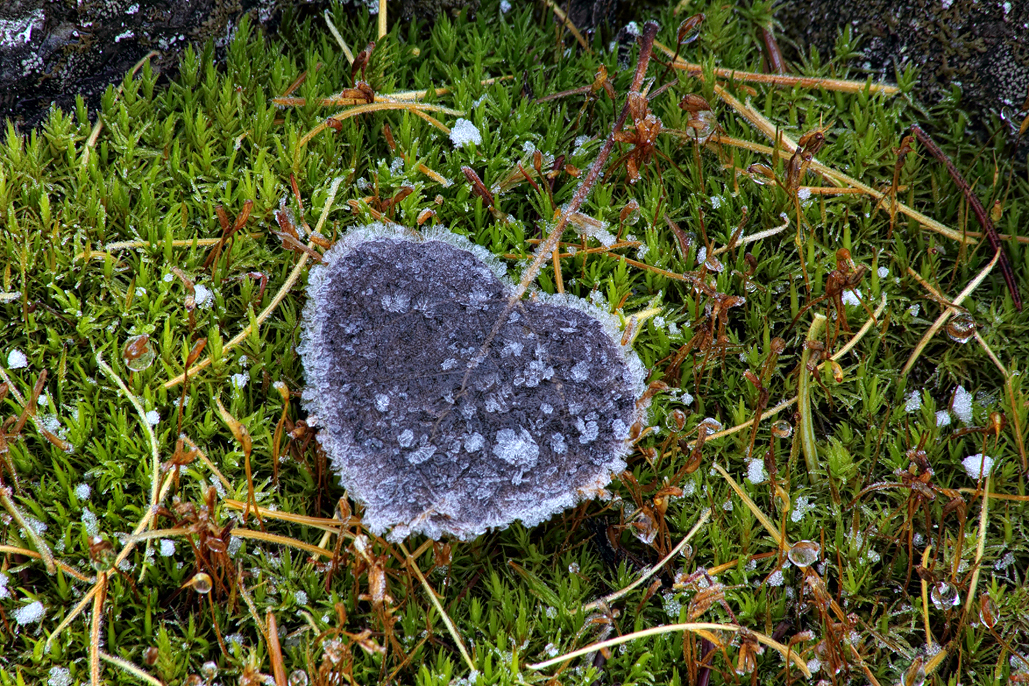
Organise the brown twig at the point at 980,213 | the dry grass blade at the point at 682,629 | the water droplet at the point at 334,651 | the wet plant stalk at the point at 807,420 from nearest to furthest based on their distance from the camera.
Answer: the water droplet at the point at 334,651 < the dry grass blade at the point at 682,629 < the wet plant stalk at the point at 807,420 < the brown twig at the point at 980,213

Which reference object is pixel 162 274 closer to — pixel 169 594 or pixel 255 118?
pixel 255 118

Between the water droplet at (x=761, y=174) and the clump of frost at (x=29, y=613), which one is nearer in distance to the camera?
the clump of frost at (x=29, y=613)

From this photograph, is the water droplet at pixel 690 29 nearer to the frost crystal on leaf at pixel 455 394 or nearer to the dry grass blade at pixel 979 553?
the frost crystal on leaf at pixel 455 394

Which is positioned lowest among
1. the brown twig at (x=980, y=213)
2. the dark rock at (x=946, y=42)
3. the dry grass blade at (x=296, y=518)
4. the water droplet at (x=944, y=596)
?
the water droplet at (x=944, y=596)

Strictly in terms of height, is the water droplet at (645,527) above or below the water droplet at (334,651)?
above

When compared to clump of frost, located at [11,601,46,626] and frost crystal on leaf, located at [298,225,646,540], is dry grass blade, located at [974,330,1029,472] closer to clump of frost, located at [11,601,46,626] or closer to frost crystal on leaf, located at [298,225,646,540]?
frost crystal on leaf, located at [298,225,646,540]

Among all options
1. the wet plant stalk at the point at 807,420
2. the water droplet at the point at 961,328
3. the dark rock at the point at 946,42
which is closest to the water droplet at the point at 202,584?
the wet plant stalk at the point at 807,420

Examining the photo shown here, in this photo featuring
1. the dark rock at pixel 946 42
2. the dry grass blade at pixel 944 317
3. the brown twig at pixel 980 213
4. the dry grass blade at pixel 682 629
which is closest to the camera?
the dry grass blade at pixel 682 629

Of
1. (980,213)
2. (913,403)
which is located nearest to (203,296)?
(913,403)
